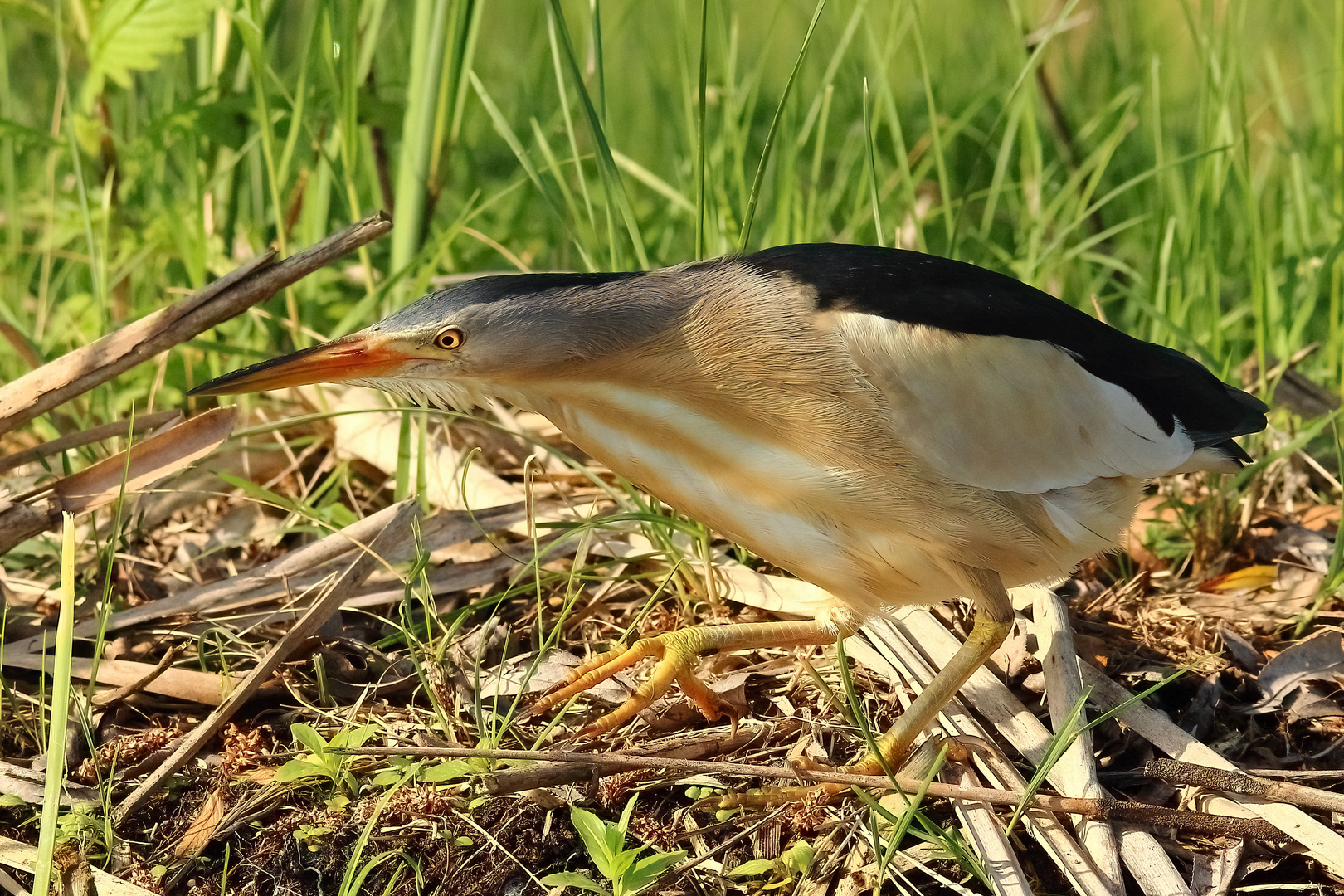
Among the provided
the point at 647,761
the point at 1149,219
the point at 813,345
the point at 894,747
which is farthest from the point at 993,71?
the point at 647,761

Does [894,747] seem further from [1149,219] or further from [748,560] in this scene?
[1149,219]

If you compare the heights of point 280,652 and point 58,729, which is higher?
point 58,729

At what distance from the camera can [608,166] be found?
233 centimetres

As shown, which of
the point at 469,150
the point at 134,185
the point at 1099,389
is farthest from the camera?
the point at 469,150

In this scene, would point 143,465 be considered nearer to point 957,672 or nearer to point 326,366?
point 326,366

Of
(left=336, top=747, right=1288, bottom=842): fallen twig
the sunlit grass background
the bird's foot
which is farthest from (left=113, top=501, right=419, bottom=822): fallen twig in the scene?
the sunlit grass background

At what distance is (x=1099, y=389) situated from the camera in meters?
2.18

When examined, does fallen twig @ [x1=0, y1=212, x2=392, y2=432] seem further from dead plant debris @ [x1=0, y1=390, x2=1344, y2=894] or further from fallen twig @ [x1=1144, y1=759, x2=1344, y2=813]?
fallen twig @ [x1=1144, y1=759, x2=1344, y2=813]

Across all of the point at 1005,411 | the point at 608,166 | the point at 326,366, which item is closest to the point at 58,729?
the point at 326,366

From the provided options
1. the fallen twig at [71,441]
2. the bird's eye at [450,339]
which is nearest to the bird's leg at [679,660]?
the bird's eye at [450,339]

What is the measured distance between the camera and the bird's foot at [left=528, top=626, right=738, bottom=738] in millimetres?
2020

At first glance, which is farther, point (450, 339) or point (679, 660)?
point (679, 660)

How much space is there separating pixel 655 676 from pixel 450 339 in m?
0.64

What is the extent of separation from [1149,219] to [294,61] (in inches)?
103
